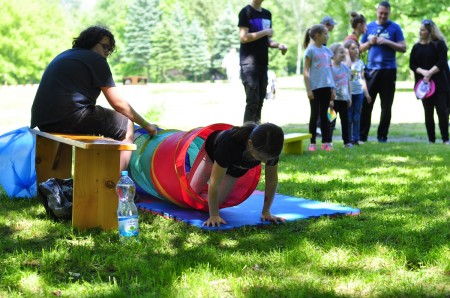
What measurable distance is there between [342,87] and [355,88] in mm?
584

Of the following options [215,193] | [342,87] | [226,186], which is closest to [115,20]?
[342,87]

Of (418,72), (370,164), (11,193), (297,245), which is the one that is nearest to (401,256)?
(297,245)

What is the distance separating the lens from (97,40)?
6.09 meters

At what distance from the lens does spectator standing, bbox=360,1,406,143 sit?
11.1 m

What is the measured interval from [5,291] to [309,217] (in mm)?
2499

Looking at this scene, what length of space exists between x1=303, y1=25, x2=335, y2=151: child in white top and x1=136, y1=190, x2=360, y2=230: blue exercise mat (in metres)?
3.72

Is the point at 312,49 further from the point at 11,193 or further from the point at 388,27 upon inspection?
the point at 11,193

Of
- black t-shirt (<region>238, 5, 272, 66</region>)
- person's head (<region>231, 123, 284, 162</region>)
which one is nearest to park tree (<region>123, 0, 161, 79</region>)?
black t-shirt (<region>238, 5, 272, 66</region>)

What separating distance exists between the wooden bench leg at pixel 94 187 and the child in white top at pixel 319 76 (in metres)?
5.06

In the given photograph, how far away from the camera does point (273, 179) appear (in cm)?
516

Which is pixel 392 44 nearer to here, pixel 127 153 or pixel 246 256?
pixel 127 153

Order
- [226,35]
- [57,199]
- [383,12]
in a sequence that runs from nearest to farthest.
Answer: [57,199]
[383,12]
[226,35]

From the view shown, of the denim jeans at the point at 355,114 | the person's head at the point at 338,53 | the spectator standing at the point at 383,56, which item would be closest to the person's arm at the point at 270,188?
the person's head at the point at 338,53

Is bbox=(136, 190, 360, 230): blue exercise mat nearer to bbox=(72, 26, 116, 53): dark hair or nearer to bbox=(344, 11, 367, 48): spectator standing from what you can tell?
bbox=(72, 26, 116, 53): dark hair
